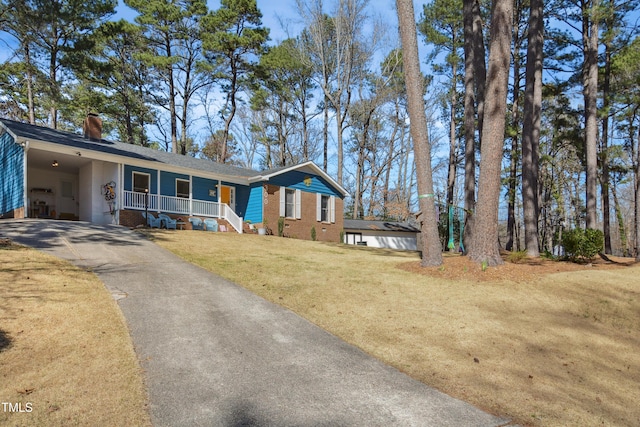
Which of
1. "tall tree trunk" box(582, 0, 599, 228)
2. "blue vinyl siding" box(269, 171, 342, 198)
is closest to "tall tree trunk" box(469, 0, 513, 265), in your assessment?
"tall tree trunk" box(582, 0, 599, 228)

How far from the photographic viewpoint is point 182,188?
1931cm

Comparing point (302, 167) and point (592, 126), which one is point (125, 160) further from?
point (592, 126)

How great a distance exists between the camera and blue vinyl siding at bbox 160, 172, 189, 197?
18.2 m

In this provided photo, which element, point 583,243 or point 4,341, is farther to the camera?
point 583,243

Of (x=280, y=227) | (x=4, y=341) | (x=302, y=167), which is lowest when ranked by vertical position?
(x=4, y=341)

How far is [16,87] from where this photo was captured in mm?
24078

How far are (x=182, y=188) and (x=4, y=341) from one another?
15.8 meters

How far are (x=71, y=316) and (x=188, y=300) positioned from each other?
5.44ft

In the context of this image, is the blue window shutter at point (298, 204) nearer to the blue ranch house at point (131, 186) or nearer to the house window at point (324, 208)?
the blue ranch house at point (131, 186)

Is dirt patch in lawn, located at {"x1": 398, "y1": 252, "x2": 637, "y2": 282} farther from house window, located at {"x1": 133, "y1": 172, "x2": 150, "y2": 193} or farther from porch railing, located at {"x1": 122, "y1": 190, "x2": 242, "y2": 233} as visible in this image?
house window, located at {"x1": 133, "y1": 172, "x2": 150, "y2": 193}

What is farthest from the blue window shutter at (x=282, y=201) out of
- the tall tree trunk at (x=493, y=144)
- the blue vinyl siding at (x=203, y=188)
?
the tall tree trunk at (x=493, y=144)

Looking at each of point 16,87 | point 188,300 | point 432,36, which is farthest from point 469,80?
point 16,87

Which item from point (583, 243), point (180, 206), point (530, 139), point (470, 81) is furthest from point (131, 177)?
point (583, 243)

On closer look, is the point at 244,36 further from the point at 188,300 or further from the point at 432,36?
the point at 188,300
